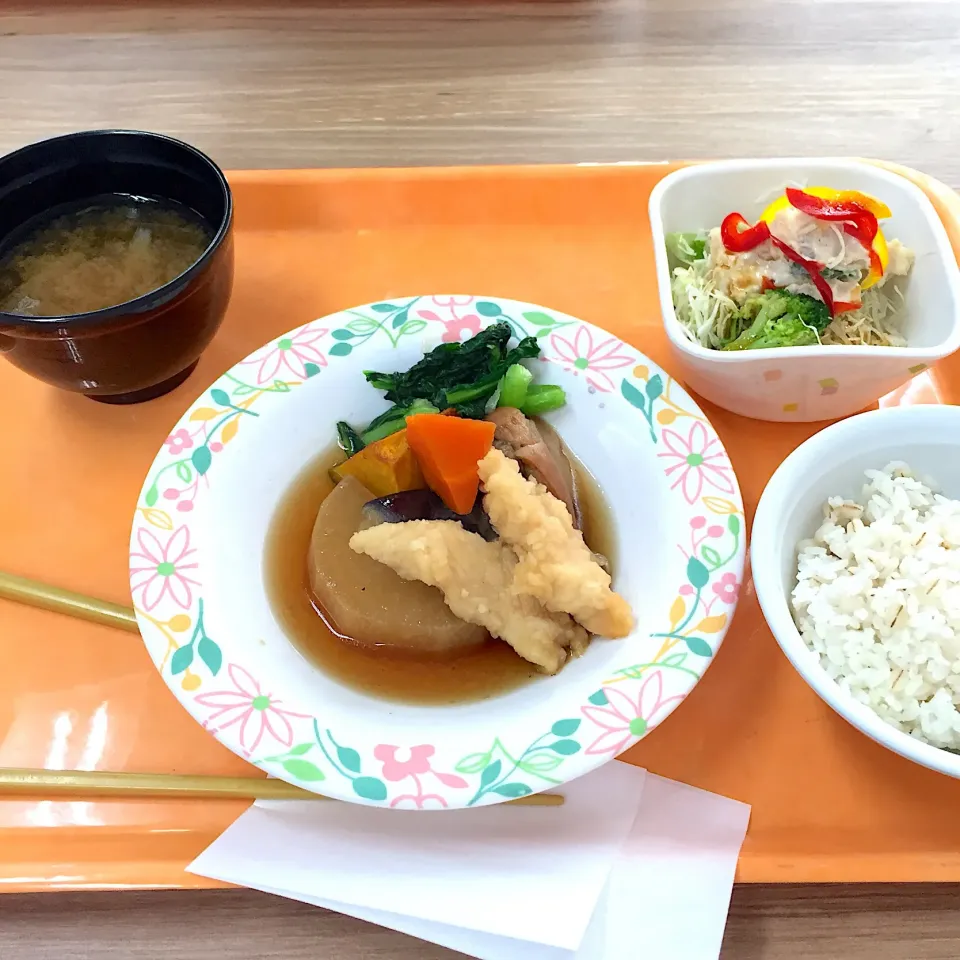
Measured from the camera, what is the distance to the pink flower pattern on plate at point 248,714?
4.50ft

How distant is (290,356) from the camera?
1.92 m

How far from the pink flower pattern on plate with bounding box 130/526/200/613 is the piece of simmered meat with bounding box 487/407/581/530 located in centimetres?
72

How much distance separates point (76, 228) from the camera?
6.65 ft

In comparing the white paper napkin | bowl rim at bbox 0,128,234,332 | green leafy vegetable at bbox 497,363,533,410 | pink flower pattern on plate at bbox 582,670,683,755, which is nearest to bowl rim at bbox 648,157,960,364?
green leafy vegetable at bbox 497,363,533,410

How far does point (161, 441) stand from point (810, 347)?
157 centimetres

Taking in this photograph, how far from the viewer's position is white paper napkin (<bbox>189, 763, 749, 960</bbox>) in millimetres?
1337

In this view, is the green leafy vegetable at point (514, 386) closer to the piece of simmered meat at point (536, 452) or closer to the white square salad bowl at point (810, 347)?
the piece of simmered meat at point (536, 452)

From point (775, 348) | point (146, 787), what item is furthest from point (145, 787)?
point (775, 348)

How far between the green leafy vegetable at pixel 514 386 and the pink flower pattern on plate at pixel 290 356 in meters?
0.44

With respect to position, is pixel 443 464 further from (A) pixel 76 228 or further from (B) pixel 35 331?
(A) pixel 76 228

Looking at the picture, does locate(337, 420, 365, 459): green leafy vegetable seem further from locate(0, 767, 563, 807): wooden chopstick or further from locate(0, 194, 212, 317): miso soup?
locate(0, 767, 563, 807): wooden chopstick

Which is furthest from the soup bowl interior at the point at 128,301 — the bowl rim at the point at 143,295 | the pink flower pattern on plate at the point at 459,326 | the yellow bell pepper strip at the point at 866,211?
the yellow bell pepper strip at the point at 866,211

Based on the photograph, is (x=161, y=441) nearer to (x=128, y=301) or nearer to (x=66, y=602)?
(x=128, y=301)

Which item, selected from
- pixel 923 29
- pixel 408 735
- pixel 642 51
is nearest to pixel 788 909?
pixel 408 735
